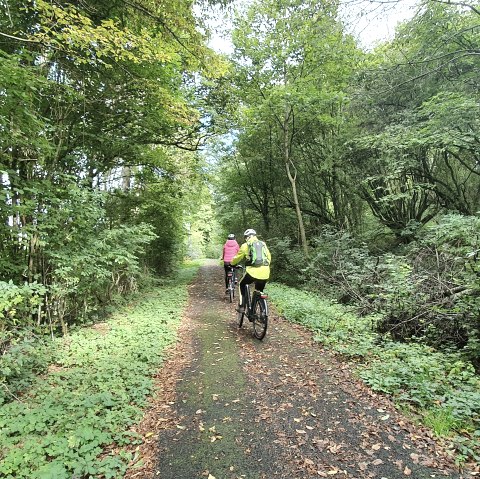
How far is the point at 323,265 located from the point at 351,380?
327 inches

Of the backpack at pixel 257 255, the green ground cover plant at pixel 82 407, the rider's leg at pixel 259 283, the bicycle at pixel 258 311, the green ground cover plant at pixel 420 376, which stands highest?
the backpack at pixel 257 255

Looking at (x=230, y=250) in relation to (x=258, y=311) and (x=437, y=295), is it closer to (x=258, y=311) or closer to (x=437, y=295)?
(x=258, y=311)

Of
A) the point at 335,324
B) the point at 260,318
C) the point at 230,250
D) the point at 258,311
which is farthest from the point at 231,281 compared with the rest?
the point at 335,324

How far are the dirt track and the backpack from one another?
1.76 meters

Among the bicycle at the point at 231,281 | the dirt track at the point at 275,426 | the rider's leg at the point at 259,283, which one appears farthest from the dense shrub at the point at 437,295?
the bicycle at the point at 231,281

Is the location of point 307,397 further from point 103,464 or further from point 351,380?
point 103,464

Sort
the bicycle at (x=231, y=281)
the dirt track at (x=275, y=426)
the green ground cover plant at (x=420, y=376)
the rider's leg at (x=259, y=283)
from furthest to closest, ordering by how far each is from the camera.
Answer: the bicycle at (x=231, y=281), the rider's leg at (x=259, y=283), the green ground cover plant at (x=420, y=376), the dirt track at (x=275, y=426)

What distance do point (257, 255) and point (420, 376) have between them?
3408 mm

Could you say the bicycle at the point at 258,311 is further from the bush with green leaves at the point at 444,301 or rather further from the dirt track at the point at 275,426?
the bush with green leaves at the point at 444,301

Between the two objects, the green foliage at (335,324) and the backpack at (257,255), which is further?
the backpack at (257,255)

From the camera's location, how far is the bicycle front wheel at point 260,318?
249 inches

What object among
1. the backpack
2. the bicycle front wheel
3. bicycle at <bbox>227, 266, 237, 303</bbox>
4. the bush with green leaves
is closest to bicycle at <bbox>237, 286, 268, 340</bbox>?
the bicycle front wheel

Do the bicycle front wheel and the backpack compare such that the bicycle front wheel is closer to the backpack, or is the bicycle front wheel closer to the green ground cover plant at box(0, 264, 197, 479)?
the backpack

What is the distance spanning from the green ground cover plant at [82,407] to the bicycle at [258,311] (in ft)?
6.08
